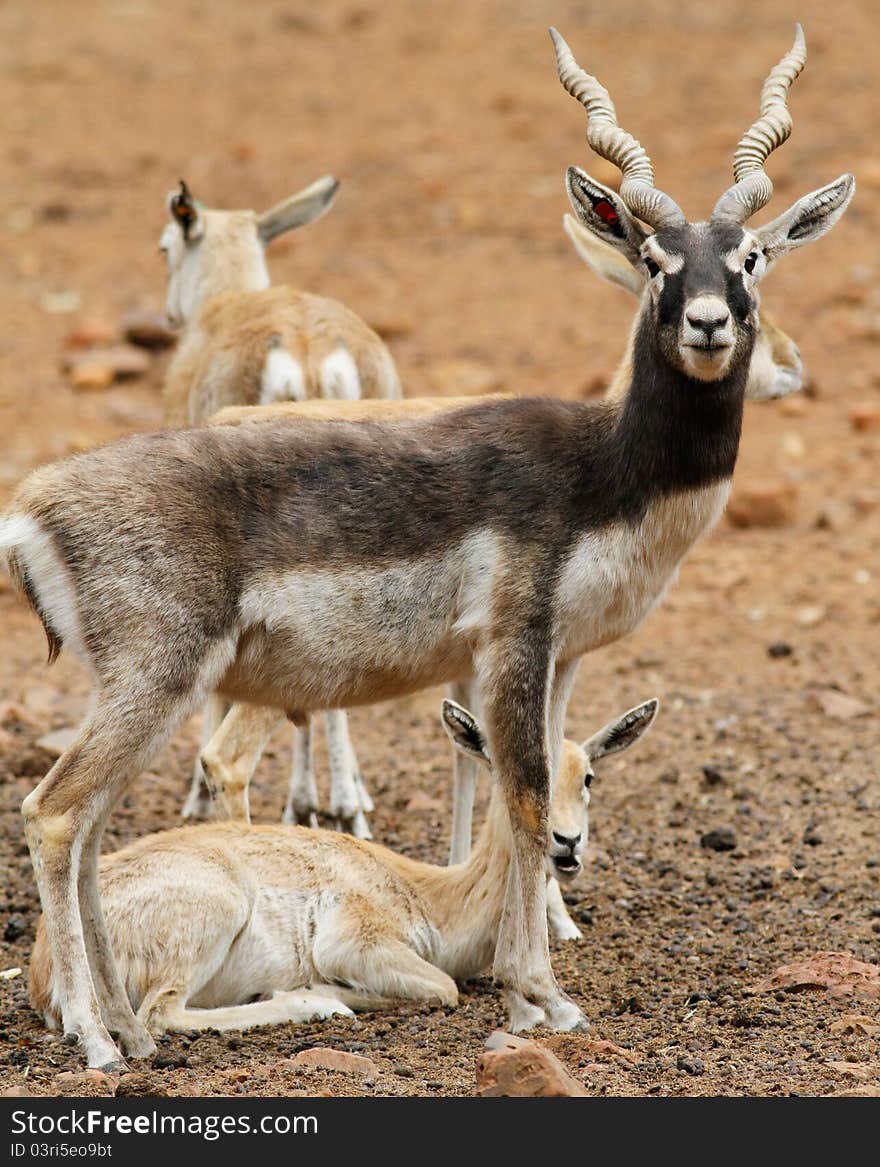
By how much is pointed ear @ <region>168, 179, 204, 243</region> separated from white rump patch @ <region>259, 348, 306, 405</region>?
2233 mm

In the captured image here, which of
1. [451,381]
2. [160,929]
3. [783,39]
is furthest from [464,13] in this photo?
[160,929]

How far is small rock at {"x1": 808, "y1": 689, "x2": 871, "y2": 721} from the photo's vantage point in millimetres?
10375

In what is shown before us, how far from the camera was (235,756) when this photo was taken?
8.30m

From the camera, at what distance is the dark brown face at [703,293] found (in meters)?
6.40

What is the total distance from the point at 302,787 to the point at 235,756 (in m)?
0.79

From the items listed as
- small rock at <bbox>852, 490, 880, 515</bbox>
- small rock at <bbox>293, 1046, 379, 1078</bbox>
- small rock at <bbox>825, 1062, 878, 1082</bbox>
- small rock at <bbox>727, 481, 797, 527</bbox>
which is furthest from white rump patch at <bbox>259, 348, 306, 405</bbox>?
Answer: small rock at <bbox>852, 490, 880, 515</bbox>

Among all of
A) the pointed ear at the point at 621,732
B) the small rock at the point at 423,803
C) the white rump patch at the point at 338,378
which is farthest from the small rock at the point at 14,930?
the white rump patch at the point at 338,378

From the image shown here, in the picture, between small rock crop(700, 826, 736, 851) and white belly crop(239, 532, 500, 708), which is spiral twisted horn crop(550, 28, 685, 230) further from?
small rock crop(700, 826, 736, 851)

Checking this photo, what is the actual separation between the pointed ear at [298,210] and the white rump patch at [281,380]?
239 centimetres

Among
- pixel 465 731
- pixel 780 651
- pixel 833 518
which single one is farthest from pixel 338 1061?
pixel 833 518

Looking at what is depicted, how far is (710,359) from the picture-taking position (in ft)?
21.3

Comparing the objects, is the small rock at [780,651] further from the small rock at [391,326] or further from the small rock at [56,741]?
the small rock at [391,326]

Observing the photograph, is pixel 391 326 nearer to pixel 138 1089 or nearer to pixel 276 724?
pixel 276 724

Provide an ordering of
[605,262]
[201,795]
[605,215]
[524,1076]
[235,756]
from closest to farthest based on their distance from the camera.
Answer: [524,1076], [605,215], [235,756], [605,262], [201,795]
